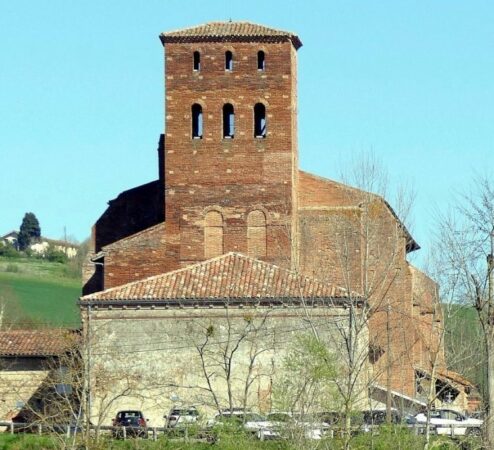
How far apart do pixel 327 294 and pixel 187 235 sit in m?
8.19

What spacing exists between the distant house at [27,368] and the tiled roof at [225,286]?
377 cm

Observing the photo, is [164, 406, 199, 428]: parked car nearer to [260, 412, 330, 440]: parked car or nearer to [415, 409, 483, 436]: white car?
[260, 412, 330, 440]: parked car

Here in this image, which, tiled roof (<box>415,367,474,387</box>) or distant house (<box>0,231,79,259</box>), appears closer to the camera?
tiled roof (<box>415,367,474,387</box>)

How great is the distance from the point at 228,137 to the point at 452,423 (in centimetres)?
1472

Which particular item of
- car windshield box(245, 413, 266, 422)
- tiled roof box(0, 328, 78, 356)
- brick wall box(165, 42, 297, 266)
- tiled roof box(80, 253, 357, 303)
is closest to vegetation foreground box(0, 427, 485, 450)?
car windshield box(245, 413, 266, 422)

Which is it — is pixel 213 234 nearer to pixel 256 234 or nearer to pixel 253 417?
pixel 256 234

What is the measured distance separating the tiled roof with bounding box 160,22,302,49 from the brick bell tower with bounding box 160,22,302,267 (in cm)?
3

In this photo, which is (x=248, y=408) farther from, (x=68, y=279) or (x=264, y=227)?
(x=68, y=279)

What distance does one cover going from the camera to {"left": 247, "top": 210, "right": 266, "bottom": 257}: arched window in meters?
56.2

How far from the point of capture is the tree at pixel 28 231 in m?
143

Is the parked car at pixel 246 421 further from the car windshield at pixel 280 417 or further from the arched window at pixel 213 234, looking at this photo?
the arched window at pixel 213 234

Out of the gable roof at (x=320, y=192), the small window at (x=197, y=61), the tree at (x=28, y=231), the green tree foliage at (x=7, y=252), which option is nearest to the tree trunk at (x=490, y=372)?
the gable roof at (x=320, y=192)

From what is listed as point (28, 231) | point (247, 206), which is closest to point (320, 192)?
point (247, 206)

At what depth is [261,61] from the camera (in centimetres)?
5731
